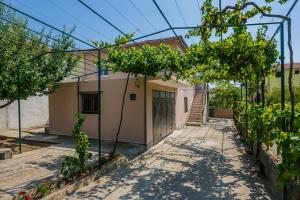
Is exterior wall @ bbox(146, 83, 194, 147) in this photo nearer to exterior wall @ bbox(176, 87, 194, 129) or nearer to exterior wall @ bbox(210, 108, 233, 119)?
exterior wall @ bbox(176, 87, 194, 129)

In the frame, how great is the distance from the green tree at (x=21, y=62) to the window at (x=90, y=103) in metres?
1.57

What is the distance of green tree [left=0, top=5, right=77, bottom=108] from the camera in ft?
26.6

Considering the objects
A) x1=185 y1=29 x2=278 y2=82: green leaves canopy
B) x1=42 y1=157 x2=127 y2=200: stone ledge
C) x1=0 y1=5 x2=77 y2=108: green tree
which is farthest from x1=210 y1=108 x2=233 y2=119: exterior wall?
x1=42 y1=157 x2=127 y2=200: stone ledge

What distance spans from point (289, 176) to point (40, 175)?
5652mm

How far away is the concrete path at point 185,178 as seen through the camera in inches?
199

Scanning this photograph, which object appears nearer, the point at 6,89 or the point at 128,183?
the point at 128,183

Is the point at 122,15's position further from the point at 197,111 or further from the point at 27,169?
the point at 197,111

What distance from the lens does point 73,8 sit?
4590 millimetres

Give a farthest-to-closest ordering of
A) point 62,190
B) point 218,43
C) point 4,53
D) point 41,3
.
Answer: point 4,53, point 218,43, point 62,190, point 41,3

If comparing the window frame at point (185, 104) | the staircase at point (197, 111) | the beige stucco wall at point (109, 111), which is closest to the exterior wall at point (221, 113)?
the staircase at point (197, 111)

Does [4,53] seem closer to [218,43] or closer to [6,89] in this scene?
[6,89]

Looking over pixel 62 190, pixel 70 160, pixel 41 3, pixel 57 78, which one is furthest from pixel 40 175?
pixel 57 78

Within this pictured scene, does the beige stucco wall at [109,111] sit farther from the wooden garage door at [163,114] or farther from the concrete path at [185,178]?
the concrete path at [185,178]

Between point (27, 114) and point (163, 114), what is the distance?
9.41 metres
